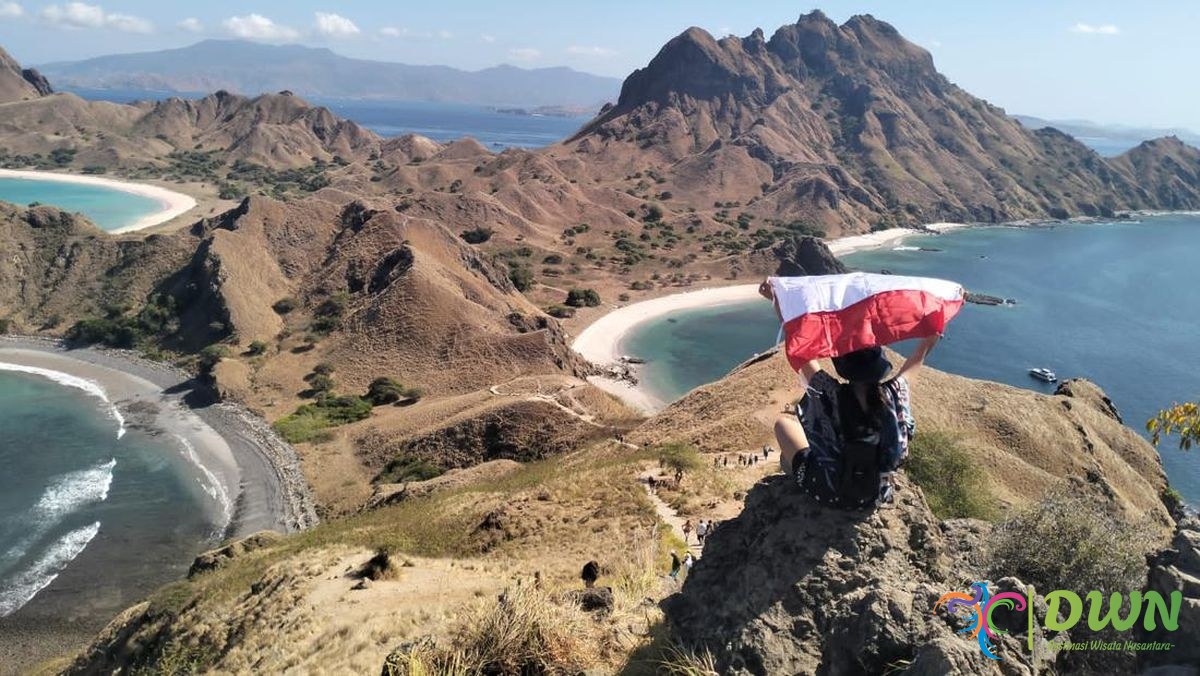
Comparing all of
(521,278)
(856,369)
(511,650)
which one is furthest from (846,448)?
(521,278)

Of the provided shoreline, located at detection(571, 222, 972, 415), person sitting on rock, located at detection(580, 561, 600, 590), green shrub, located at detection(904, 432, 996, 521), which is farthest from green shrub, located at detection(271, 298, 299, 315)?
green shrub, located at detection(904, 432, 996, 521)

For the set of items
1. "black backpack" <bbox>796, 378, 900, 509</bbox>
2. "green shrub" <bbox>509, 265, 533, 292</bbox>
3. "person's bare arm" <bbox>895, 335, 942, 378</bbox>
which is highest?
"person's bare arm" <bbox>895, 335, 942, 378</bbox>

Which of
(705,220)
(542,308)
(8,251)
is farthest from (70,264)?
(705,220)

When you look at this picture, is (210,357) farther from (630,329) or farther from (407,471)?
(630,329)

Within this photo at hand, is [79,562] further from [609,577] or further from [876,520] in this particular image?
[876,520]

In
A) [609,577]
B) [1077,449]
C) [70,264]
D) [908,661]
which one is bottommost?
[70,264]

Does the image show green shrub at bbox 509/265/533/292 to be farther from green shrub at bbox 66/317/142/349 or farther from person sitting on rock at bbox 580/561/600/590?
person sitting on rock at bbox 580/561/600/590
